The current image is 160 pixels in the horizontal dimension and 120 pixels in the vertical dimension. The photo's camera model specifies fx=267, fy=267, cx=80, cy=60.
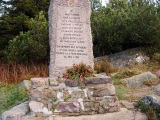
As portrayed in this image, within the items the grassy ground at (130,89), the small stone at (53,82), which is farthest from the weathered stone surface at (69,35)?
the grassy ground at (130,89)

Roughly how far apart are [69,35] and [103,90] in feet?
5.37

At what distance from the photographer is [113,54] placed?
1101cm

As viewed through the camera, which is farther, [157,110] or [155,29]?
[155,29]

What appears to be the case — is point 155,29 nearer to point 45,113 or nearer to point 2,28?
point 45,113

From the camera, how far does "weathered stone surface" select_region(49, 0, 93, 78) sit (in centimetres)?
595

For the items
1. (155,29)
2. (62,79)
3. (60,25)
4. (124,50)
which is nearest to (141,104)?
(62,79)

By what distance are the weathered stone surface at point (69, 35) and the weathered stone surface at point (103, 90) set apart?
3.33ft

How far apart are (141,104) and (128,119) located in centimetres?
55

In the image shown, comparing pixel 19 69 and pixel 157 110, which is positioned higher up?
pixel 19 69

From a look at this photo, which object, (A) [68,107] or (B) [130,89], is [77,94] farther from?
(B) [130,89]

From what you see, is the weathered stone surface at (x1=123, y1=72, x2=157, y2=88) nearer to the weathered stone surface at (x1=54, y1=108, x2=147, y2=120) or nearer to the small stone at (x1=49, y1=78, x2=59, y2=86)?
the weathered stone surface at (x1=54, y1=108, x2=147, y2=120)

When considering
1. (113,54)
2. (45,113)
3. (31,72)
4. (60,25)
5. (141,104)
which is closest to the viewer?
(45,113)

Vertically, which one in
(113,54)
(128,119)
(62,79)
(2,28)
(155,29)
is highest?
(2,28)

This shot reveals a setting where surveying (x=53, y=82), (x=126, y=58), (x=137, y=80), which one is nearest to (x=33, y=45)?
(x=126, y=58)
